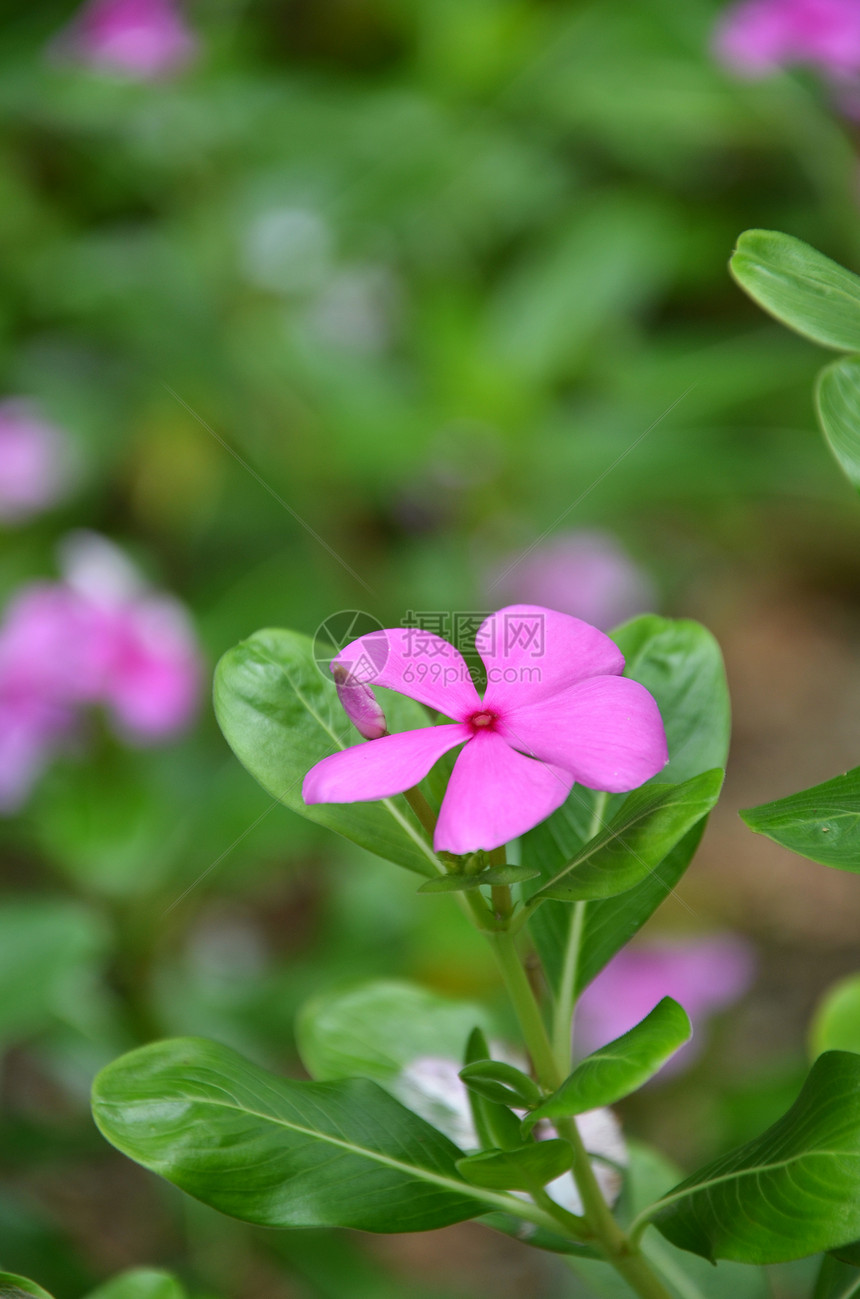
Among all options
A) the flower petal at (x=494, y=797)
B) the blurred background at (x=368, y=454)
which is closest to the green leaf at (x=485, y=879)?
the flower petal at (x=494, y=797)

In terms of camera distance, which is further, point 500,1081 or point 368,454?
point 368,454

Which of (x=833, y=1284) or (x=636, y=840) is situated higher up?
(x=636, y=840)

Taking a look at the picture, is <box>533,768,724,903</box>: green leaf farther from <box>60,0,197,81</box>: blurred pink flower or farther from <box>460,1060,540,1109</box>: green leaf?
<box>60,0,197,81</box>: blurred pink flower

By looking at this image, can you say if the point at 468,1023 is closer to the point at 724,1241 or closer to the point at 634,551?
the point at 724,1241

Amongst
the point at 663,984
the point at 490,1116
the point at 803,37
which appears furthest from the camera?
the point at 803,37

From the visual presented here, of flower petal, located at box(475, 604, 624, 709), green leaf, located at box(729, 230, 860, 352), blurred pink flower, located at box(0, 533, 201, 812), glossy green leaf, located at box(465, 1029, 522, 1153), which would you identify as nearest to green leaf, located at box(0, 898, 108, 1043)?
blurred pink flower, located at box(0, 533, 201, 812)

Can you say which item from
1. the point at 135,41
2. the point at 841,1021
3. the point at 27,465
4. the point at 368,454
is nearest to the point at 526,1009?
the point at 841,1021

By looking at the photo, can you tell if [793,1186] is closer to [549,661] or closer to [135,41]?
[549,661]
